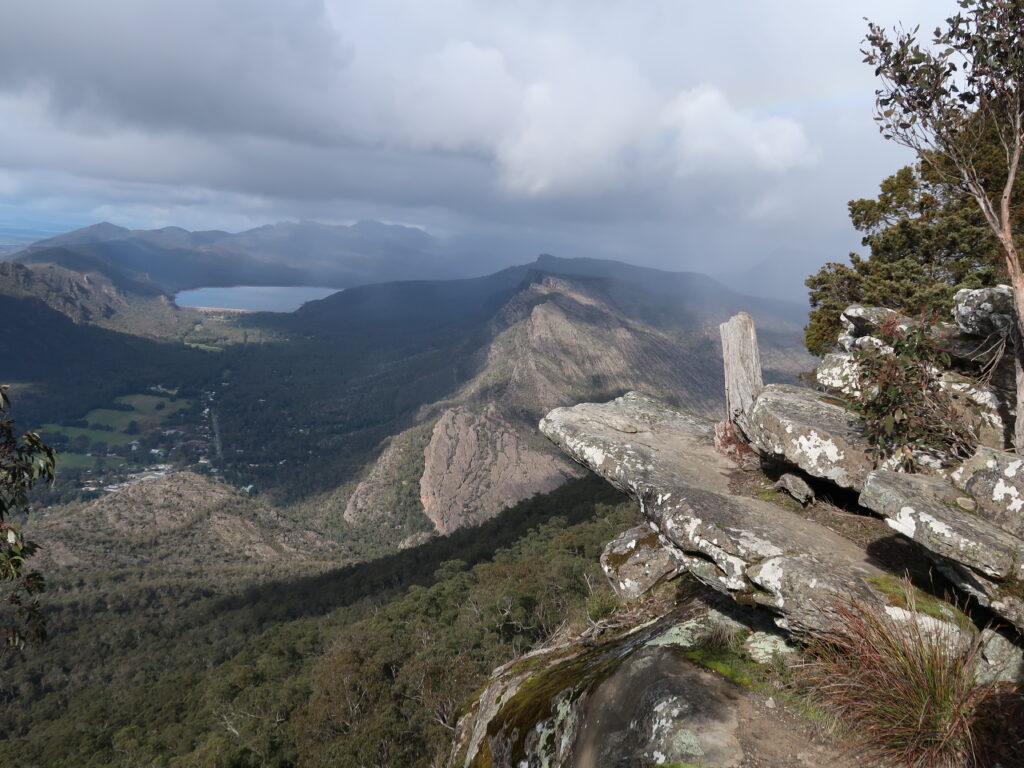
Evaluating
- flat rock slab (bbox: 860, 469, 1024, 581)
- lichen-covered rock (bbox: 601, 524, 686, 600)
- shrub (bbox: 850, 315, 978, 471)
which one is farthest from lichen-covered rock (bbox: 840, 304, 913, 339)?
lichen-covered rock (bbox: 601, 524, 686, 600)

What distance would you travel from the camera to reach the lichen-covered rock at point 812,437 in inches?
273

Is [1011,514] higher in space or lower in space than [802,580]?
higher

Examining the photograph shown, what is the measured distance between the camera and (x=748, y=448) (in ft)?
30.6

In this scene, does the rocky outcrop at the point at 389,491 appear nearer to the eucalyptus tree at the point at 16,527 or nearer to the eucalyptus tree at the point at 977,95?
the eucalyptus tree at the point at 16,527

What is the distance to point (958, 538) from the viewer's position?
4.62 metres

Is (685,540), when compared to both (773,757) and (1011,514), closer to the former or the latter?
(773,757)

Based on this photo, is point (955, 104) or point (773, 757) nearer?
point (773, 757)

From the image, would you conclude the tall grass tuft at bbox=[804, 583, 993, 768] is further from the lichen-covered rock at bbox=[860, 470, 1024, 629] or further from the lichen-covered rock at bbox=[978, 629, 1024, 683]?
the lichen-covered rock at bbox=[860, 470, 1024, 629]

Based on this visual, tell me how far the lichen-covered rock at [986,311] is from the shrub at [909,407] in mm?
1459

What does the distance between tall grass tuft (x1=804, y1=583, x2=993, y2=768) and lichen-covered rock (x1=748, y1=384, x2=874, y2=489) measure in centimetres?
224

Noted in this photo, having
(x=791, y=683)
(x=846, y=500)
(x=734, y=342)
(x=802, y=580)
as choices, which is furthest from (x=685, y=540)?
(x=734, y=342)

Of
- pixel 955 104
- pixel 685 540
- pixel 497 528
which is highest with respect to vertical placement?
pixel 955 104

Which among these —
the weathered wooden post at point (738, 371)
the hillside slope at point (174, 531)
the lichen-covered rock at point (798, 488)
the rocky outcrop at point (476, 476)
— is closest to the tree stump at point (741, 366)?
the weathered wooden post at point (738, 371)

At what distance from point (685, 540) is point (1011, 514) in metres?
3.12
